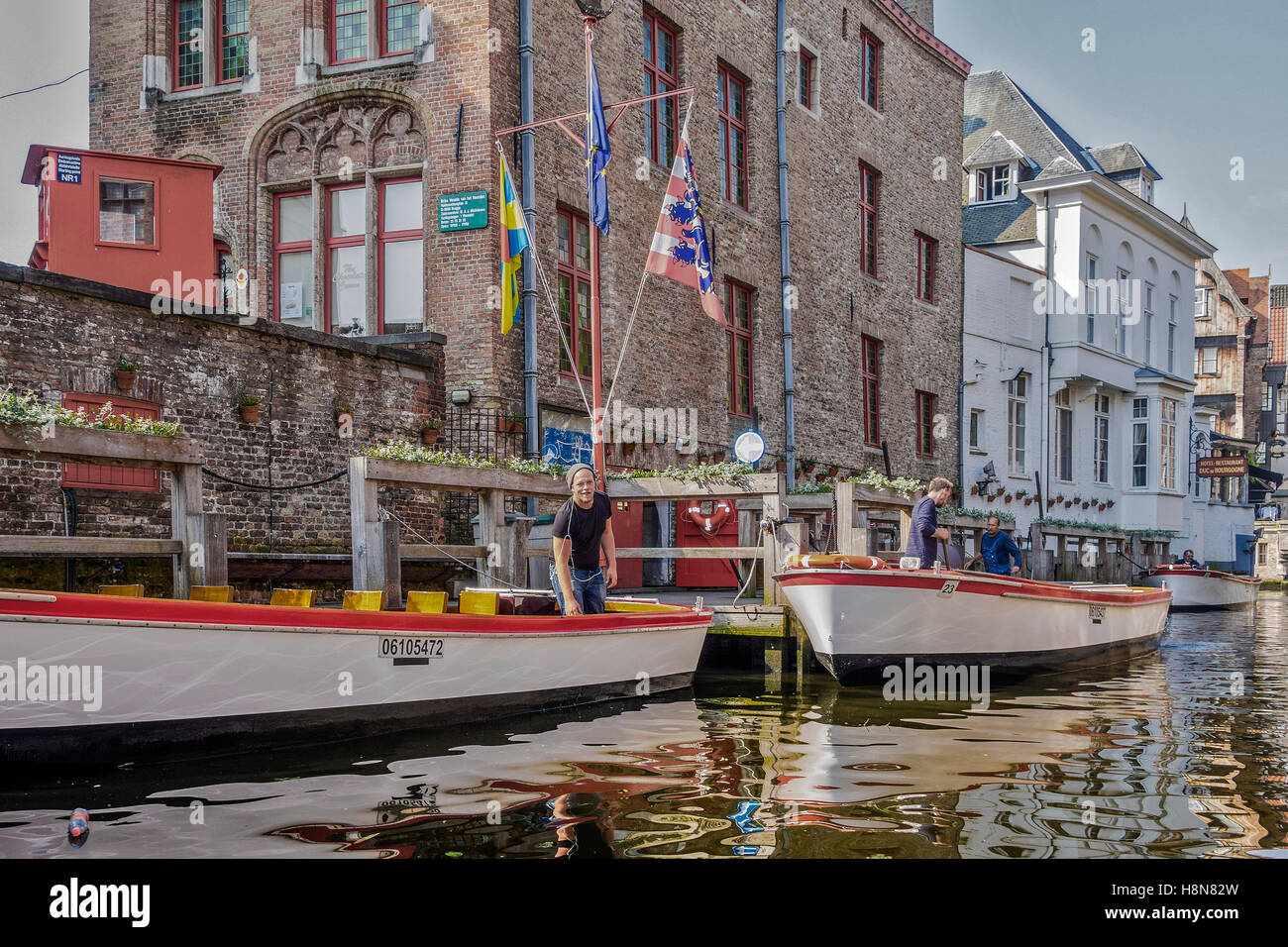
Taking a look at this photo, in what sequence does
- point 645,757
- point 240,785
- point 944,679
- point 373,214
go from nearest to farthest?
1. point 240,785
2. point 645,757
3. point 944,679
4. point 373,214

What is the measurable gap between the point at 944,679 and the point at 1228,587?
18885 millimetres

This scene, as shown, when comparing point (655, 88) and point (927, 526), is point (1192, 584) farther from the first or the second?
point (927, 526)

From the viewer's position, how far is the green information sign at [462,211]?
48.1 feet

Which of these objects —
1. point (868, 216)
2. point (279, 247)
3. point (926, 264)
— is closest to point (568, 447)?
point (279, 247)

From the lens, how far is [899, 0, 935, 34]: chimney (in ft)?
90.6

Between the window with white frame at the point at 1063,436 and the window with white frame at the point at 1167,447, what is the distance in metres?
3.89

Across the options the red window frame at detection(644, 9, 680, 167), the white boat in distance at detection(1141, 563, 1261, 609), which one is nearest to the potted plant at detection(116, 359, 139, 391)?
the red window frame at detection(644, 9, 680, 167)

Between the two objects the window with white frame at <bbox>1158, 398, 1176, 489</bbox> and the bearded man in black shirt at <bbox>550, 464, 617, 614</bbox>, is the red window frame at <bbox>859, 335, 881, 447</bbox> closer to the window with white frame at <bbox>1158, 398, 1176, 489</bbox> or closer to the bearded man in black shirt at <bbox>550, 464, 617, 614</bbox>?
the window with white frame at <bbox>1158, 398, 1176, 489</bbox>

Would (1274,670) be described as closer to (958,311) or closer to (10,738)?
(10,738)

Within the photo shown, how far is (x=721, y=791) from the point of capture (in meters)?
6.34

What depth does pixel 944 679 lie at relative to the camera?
37.2 feet

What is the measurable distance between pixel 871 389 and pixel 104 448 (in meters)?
17.8

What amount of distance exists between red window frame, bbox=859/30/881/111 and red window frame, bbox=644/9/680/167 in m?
6.60
